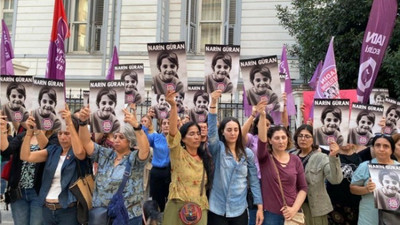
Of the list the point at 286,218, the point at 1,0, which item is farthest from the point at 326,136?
the point at 1,0

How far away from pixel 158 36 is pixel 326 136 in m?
10.1

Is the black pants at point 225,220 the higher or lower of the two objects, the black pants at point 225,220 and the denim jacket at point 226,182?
the lower

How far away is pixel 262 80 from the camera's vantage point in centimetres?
546

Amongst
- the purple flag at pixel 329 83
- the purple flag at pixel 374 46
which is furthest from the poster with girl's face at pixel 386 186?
the purple flag at pixel 374 46

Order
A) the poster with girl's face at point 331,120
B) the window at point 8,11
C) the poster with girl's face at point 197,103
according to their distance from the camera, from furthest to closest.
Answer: the window at point 8,11 → the poster with girl's face at point 197,103 → the poster with girl's face at point 331,120

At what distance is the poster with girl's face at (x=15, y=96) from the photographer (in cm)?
525

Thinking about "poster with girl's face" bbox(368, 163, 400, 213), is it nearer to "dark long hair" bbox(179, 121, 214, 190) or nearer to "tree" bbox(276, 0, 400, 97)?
"dark long hair" bbox(179, 121, 214, 190)

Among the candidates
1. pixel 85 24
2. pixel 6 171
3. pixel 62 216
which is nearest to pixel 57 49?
pixel 6 171

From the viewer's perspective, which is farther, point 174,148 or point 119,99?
point 119,99

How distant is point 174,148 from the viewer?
466cm

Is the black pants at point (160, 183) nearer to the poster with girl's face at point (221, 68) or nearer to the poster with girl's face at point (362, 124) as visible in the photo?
the poster with girl's face at point (221, 68)

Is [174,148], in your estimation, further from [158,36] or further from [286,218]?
[158,36]

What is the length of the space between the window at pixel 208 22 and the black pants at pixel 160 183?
9.05 m

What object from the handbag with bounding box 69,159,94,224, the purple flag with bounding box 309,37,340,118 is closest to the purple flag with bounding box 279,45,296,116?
the purple flag with bounding box 309,37,340,118
